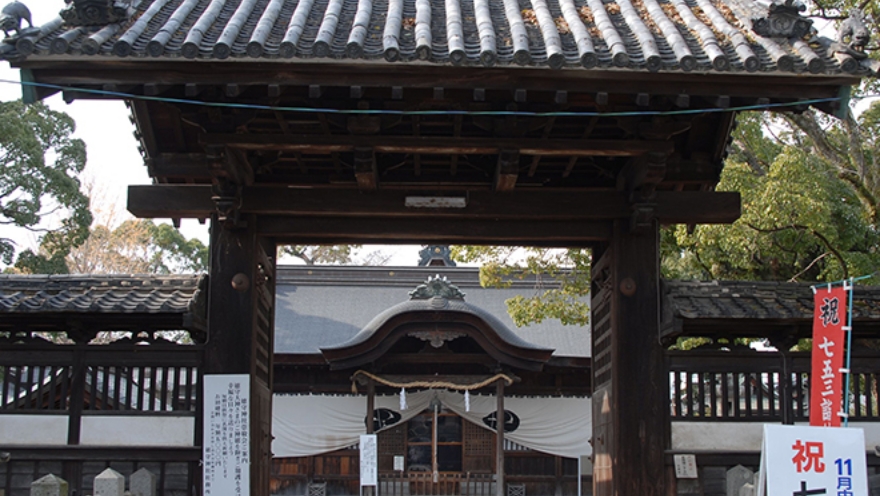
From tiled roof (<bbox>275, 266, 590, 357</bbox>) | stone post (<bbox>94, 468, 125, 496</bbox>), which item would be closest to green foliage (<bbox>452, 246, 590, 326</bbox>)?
tiled roof (<bbox>275, 266, 590, 357</bbox>)

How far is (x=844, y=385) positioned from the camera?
8266 mm

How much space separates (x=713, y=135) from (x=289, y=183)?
402cm

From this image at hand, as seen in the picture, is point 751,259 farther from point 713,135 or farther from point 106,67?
point 106,67

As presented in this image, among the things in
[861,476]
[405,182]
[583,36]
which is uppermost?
[583,36]

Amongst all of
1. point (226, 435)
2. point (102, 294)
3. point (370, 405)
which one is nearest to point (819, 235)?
point (226, 435)

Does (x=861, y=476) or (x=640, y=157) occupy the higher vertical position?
(x=640, y=157)

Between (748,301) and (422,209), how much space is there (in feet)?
10.3

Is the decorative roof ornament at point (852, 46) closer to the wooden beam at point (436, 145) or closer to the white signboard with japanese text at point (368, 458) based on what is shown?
the wooden beam at point (436, 145)

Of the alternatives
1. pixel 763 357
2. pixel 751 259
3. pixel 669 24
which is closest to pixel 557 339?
pixel 751 259

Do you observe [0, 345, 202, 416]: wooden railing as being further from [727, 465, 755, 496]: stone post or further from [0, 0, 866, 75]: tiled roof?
[727, 465, 755, 496]: stone post

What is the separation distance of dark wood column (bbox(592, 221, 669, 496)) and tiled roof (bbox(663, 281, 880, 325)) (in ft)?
0.85

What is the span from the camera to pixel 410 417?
2006cm

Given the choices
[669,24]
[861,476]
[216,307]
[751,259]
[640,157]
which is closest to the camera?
[861,476]

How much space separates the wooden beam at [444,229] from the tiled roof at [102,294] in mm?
935
